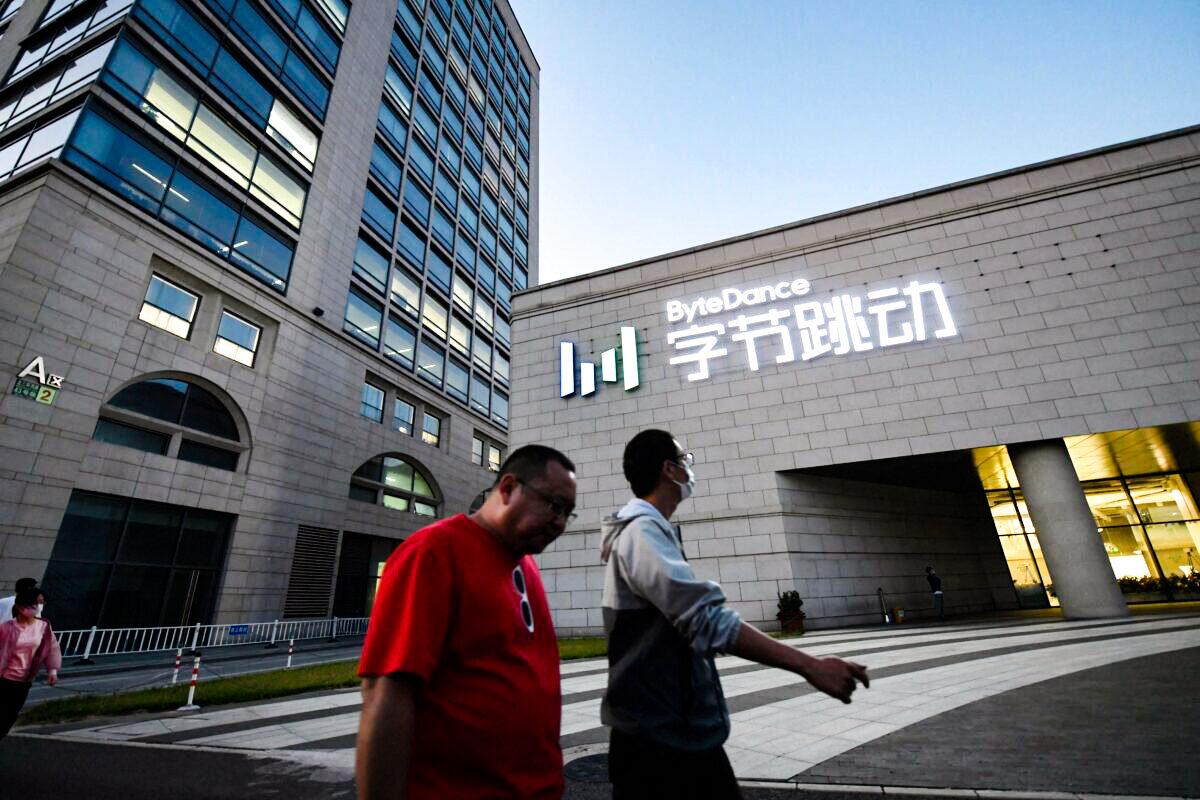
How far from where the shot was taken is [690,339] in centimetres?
1634

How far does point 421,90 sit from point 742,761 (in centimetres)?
3836

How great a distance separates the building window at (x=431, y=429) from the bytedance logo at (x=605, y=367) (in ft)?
46.1

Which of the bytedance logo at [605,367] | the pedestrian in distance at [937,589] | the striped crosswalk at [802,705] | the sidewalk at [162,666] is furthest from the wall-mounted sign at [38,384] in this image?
the pedestrian in distance at [937,589]

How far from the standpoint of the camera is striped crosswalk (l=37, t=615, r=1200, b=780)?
4.66 metres

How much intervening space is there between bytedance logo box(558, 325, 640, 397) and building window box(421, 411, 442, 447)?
1406cm

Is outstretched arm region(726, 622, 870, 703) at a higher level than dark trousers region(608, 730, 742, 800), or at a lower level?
higher

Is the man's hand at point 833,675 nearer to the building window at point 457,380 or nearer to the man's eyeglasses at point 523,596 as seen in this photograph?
the man's eyeglasses at point 523,596

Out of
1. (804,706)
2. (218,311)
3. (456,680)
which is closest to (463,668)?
(456,680)

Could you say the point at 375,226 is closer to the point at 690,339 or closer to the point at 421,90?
the point at 421,90

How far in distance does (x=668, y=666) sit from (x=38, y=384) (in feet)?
60.8

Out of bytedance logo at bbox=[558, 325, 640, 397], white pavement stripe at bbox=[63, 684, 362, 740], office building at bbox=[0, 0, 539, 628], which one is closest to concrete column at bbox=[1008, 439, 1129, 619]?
bytedance logo at bbox=[558, 325, 640, 397]

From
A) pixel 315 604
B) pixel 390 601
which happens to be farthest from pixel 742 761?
pixel 315 604

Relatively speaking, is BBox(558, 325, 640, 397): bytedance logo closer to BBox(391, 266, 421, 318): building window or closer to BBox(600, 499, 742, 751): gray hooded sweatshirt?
BBox(600, 499, 742, 751): gray hooded sweatshirt

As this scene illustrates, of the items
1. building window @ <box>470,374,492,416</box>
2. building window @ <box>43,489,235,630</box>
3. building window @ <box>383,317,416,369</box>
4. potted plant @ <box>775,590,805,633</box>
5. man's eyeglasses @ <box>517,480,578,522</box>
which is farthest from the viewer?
building window @ <box>470,374,492,416</box>
